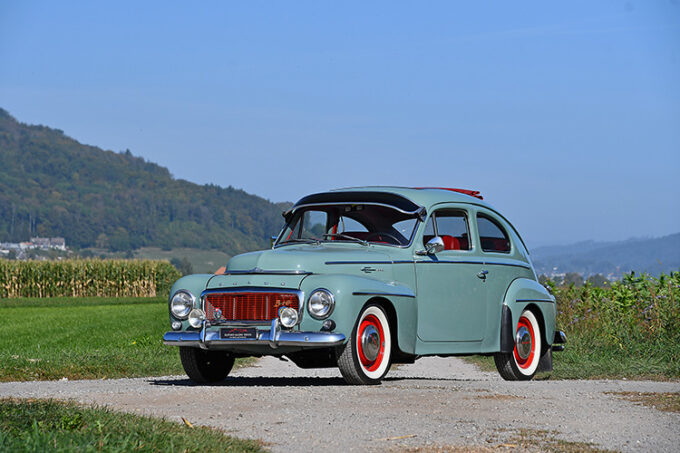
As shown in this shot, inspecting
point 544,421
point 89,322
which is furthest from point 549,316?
point 89,322

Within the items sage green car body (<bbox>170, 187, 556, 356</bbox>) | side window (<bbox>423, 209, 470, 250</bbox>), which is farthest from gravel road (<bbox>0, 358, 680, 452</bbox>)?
side window (<bbox>423, 209, 470, 250</bbox>)

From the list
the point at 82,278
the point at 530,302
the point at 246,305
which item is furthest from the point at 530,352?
the point at 82,278

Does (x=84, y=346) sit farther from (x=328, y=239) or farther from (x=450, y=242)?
(x=450, y=242)

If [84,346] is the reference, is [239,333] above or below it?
above

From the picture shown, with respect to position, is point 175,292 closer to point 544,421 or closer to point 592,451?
point 544,421

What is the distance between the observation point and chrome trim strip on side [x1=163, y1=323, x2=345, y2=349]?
32.7 feet

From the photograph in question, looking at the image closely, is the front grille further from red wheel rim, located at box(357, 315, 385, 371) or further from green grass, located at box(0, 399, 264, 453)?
green grass, located at box(0, 399, 264, 453)

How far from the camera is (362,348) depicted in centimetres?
1048

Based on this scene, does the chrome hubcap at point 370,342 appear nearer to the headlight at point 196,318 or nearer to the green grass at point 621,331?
the headlight at point 196,318

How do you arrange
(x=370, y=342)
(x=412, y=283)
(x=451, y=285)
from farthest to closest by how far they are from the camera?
1. (x=451, y=285)
2. (x=412, y=283)
3. (x=370, y=342)

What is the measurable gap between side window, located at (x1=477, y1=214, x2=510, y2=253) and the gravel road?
6.41 ft

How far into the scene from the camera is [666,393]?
10.3 m

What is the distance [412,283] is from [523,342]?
2306 mm

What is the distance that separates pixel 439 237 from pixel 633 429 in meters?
3.87
